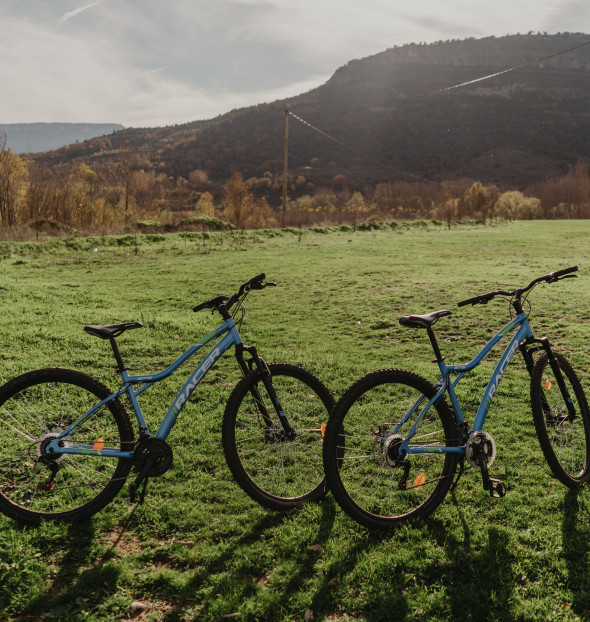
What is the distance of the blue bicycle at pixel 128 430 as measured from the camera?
336 centimetres

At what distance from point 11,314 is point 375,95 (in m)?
124

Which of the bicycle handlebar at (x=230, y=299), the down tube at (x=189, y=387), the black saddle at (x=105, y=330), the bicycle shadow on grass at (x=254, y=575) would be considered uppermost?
the bicycle handlebar at (x=230, y=299)

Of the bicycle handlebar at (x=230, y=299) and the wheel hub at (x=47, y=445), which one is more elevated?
the bicycle handlebar at (x=230, y=299)

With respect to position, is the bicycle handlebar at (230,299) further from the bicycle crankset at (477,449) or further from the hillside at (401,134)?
the hillside at (401,134)

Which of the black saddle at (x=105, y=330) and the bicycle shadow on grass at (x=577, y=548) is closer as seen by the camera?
the bicycle shadow on grass at (x=577, y=548)

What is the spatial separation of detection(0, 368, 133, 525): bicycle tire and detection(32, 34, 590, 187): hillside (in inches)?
3092

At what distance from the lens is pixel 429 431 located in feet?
11.0

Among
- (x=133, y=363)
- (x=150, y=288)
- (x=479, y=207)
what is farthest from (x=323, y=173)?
(x=133, y=363)

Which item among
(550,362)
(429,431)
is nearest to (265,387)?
(429,431)

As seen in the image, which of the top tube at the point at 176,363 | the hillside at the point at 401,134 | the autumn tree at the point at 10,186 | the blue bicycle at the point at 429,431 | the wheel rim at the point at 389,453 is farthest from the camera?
the hillside at the point at 401,134

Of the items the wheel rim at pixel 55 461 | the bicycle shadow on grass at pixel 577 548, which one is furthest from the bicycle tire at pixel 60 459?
the bicycle shadow on grass at pixel 577 548

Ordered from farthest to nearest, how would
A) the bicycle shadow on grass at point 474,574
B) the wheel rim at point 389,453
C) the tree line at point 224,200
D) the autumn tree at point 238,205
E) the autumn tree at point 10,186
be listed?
the autumn tree at point 238,205, the tree line at point 224,200, the autumn tree at point 10,186, the wheel rim at point 389,453, the bicycle shadow on grass at point 474,574

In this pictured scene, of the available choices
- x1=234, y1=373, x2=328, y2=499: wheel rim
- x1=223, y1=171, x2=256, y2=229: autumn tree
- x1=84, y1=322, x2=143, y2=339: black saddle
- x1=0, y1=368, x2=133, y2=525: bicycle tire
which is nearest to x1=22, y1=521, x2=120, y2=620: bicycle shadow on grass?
x1=0, y1=368, x2=133, y2=525: bicycle tire

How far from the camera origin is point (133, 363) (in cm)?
711
